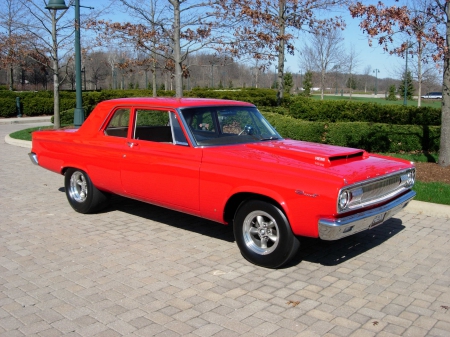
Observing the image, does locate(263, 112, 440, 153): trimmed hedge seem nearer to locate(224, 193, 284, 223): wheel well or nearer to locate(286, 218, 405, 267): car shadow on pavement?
locate(286, 218, 405, 267): car shadow on pavement

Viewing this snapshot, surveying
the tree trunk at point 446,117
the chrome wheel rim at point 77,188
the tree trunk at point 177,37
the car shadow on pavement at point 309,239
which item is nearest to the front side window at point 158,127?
the car shadow on pavement at point 309,239

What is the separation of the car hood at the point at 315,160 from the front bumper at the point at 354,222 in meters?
0.36

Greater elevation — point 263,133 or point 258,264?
point 263,133

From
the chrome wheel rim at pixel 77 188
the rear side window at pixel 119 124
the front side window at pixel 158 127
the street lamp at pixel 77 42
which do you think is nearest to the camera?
the front side window at pixel 158 127

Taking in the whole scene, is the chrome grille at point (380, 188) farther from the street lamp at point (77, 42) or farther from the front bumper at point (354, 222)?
the street lamp at point (77, 42)

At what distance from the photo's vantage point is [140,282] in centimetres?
490

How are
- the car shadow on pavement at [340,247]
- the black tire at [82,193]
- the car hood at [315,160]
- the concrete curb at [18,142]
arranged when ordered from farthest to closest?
1. the concrete curb at [18,142]
2. the black tire at [82,193]
3. the car shadow on pavement at [340,247]
4. the car hood at [315,160]

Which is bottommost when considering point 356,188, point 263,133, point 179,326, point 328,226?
point 179,326

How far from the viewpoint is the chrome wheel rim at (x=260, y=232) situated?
5.21 m

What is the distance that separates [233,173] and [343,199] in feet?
3.98

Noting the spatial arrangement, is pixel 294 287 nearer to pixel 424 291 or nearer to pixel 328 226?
pixel 328 226

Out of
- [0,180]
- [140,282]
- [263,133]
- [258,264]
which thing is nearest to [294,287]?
[258,264]

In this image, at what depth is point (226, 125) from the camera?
644 cm

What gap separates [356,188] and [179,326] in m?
2.16
